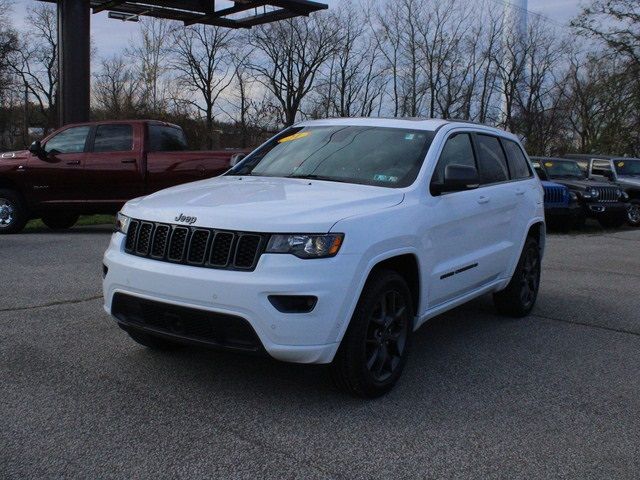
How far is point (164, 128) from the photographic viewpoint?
1200cm

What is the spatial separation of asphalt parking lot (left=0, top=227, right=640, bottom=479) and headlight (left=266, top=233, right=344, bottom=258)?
95 cm

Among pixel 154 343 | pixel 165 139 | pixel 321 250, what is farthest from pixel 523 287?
pixel 165 139

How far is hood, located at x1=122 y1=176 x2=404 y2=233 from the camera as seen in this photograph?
3730mm

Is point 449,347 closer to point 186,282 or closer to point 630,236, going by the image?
point 186,282

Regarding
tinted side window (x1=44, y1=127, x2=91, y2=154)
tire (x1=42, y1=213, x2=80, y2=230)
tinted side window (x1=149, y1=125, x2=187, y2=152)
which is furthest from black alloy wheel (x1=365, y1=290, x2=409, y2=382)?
tire (x1=42, y1=213, x2=80, y2=230)

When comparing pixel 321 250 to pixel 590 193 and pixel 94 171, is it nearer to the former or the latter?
pixel 94 171

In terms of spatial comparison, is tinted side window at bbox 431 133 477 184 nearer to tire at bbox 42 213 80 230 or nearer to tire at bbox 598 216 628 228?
tire at bbox 42 213 80 230

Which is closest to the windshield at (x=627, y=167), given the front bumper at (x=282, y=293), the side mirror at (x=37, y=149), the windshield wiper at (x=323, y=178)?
the side mirror at (x=37, y=149)

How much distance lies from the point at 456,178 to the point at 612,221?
46.9ft

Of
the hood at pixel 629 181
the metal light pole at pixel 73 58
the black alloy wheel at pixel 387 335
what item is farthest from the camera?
the hood at pixel 629 181

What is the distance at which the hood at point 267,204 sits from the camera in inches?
147

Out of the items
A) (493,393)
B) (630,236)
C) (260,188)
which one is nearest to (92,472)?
(260,188)

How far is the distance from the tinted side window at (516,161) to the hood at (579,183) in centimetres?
1014

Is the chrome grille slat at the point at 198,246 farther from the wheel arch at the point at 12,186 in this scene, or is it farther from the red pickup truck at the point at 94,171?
the wheel arch at the point at 12,186
